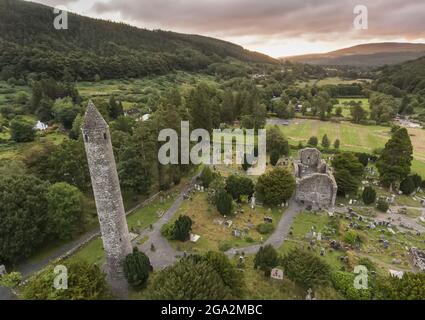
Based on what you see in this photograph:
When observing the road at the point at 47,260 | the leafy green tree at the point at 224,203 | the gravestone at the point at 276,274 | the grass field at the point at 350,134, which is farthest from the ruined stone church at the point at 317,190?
the grass field at the point at 350,134

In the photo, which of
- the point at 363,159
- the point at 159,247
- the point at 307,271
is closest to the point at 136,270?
the point at 159,247

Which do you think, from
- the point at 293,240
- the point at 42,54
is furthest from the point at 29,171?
the point at 42,54

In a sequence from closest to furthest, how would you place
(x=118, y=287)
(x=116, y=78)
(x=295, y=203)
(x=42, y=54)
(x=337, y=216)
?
(x=118, y=287)
(x=337, y=216)
(x=295, y=203)
(x=42, y=54)
(x=116, y=78)

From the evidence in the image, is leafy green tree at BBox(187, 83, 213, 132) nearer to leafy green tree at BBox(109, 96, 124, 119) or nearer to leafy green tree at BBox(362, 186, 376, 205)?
leafy green tree at BBox(109, 96, 124, 119)

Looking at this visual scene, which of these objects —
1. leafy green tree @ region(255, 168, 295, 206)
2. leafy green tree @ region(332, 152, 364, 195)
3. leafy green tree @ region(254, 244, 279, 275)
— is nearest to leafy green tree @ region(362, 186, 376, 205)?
leafy green tree @ region(332, 152, 364, 195)

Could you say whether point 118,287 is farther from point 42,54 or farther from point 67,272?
point 42,54
